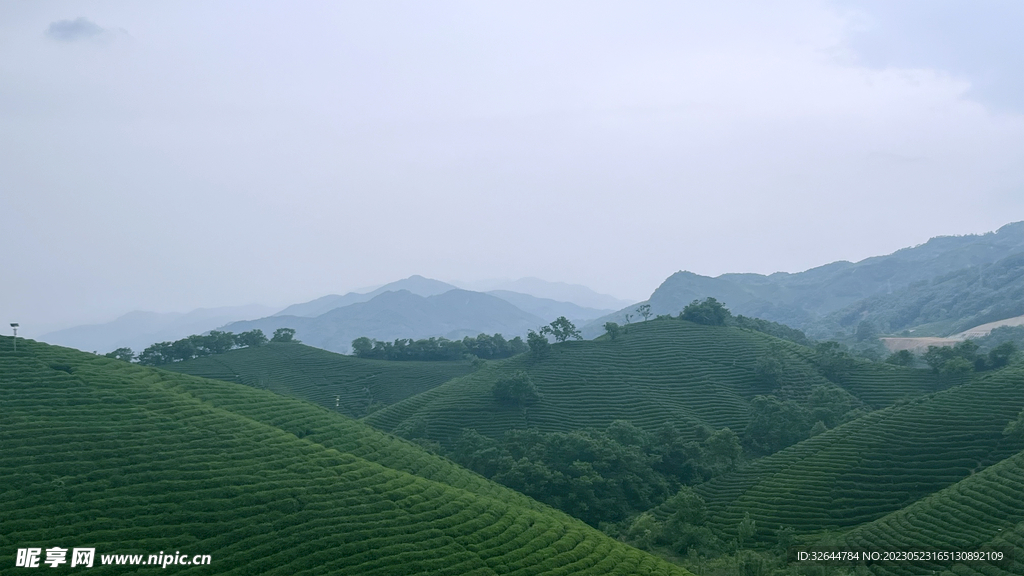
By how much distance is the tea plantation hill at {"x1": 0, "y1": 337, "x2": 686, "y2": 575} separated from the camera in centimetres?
2325

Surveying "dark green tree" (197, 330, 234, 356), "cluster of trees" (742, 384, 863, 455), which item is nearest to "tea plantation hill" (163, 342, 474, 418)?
"dark green tree" (197, 330, 234, 356)

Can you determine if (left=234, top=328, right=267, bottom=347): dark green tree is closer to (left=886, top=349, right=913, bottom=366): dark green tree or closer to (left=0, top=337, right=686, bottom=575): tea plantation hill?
(left=0, top=337, right=686, bottom=575): tea plantation hill

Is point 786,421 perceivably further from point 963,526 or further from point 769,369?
point 963,526

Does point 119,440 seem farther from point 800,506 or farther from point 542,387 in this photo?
point 542,387

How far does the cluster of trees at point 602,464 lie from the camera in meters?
42.8

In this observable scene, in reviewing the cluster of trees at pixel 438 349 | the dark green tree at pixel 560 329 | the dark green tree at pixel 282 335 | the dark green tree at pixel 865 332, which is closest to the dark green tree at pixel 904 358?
the dark green tree at pixel 560 329

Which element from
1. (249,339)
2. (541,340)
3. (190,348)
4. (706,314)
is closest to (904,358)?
(706,314)

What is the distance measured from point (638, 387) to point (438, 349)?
113 feet

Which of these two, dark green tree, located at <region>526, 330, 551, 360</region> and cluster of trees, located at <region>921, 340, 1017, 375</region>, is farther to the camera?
dark green tree, located at <region>526, 330, 551, 360</region>

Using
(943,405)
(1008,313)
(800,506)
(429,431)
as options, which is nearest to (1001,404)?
(943,405)

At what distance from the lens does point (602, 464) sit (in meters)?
44.8

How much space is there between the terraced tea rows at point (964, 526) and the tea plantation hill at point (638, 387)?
25101 millimetres

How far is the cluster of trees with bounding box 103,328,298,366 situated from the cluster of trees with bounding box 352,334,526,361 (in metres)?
12.6

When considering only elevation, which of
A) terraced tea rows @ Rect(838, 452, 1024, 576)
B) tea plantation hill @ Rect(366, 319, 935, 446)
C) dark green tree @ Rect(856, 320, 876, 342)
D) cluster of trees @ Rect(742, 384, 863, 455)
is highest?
dark green tree @ Rect(856, 320, 876, 342)
